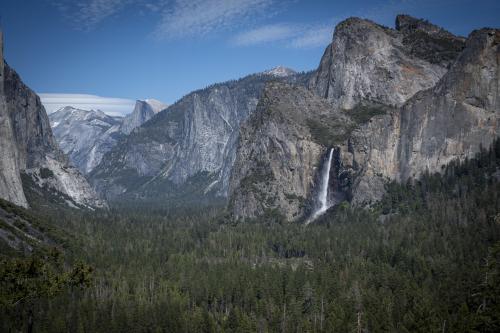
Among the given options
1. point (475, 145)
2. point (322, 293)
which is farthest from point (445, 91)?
point (322, 293)

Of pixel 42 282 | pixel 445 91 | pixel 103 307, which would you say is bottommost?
pixel 103 307

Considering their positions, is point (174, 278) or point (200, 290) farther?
point (174, 278)

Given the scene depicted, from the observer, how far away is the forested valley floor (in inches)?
4102

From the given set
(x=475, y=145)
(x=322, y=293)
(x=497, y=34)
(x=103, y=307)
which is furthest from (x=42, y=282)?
(x=497, y=34)

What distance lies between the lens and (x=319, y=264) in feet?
487

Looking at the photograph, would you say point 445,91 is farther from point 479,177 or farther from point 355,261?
point 355,261

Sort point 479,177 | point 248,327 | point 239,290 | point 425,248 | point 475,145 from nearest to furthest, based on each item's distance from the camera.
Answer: point 248,327, point 239,290, point 425,248, point 479,177, point 475,145

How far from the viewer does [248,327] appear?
342ft

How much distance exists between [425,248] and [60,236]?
354 ft

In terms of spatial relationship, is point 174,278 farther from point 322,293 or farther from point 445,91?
point 445,91

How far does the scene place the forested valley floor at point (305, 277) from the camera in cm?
10419

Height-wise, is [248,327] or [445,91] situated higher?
[445,91]

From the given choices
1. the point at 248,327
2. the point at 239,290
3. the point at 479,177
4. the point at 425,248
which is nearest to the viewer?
the point at 248,327

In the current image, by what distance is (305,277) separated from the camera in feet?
437
